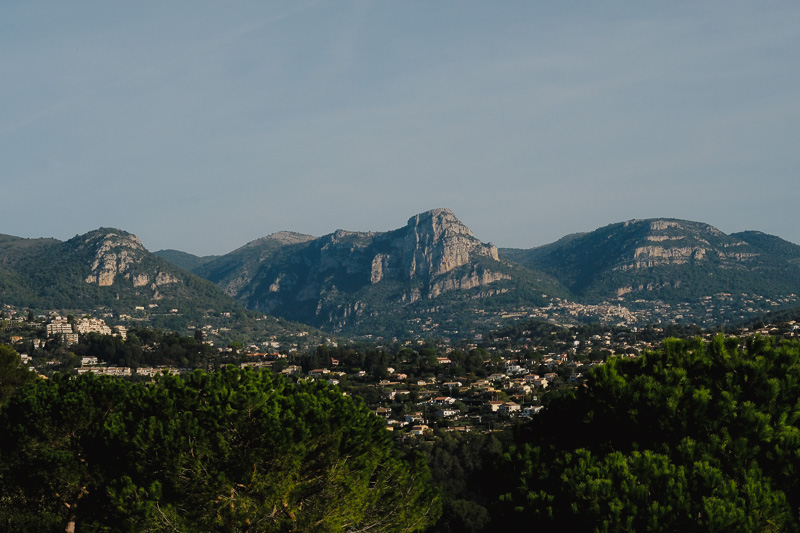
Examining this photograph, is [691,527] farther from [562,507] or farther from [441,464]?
[441,464]

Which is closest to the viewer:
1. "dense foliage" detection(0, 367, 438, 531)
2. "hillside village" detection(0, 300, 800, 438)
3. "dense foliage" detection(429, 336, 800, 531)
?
"dense foliage" detection(429, 336, 800, 531)

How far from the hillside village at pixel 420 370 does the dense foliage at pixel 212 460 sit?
36637 millimetres

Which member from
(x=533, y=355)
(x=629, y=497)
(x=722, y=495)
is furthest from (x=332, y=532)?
(x=533, y=355)

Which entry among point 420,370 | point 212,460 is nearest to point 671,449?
point 212,460

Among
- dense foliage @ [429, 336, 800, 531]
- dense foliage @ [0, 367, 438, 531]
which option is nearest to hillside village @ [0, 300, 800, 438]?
dense foliage @ [0, 367, 438, 531]

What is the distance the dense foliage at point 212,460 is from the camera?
16078 mm

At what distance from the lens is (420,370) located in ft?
311

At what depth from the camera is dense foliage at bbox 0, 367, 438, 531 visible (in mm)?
16078

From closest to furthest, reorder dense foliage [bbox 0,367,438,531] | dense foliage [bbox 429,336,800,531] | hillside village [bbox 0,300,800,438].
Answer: dense foliage [bbox 429,336,800,531] < dense foliage [bbox 0,367,438,531] < hillside village [bbox 0,300,800,438]

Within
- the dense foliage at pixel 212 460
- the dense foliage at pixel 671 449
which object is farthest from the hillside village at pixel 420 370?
the dense foliage at pixel 671 449

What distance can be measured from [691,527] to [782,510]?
5.53 ft

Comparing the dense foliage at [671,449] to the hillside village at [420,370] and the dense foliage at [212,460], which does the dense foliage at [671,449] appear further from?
the hillside village at [420,370]

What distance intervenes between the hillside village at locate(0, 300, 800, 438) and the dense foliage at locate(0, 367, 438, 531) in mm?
36637

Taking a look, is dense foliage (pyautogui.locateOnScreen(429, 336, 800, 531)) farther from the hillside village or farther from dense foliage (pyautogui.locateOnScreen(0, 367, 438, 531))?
the hillside village
